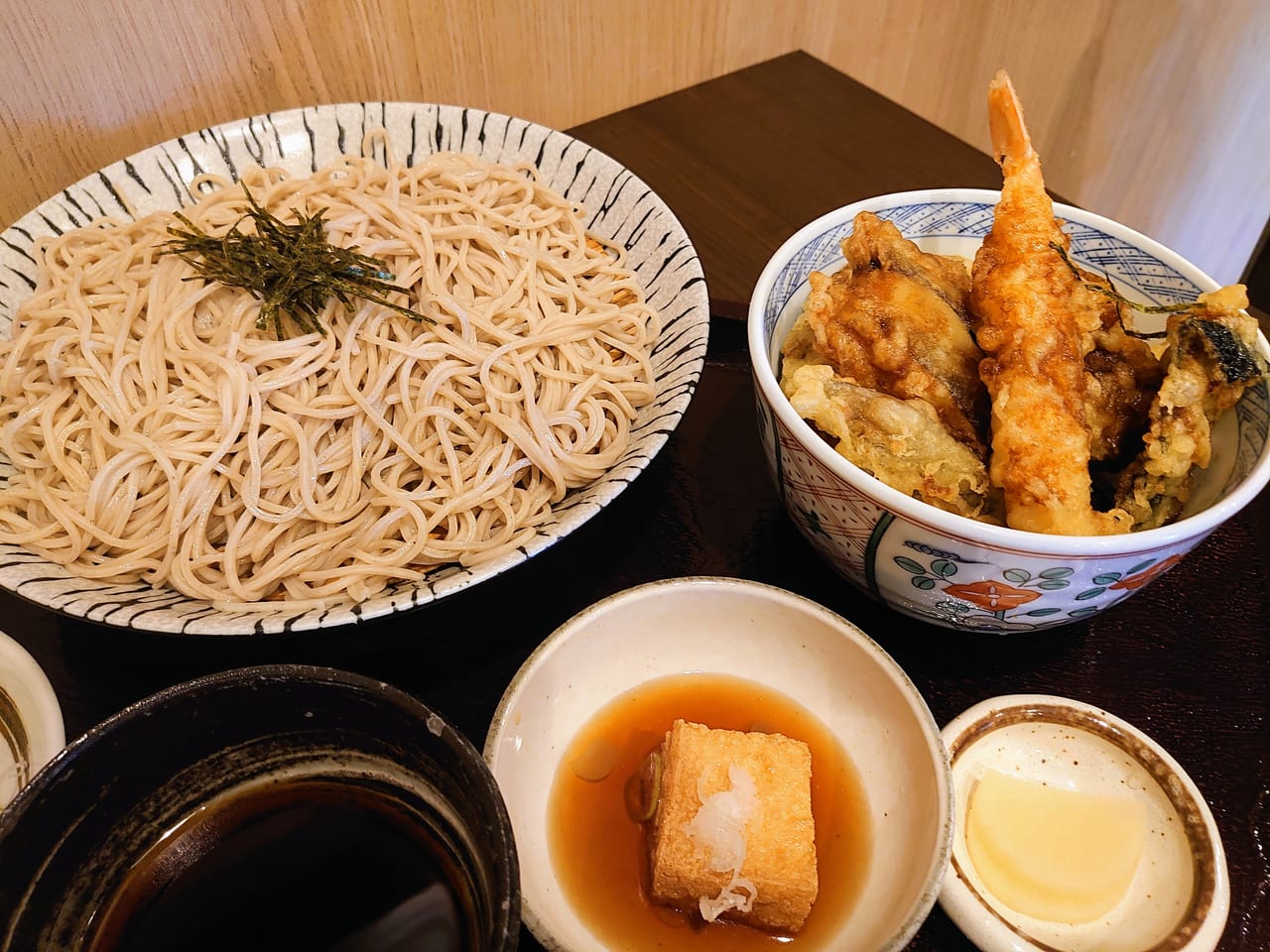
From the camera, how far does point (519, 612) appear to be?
1.36 m

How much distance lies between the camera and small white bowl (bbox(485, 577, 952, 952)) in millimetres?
1004

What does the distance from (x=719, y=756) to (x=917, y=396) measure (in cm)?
58

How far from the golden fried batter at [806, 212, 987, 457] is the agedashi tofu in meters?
0.54

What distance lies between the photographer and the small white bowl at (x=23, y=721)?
1.03 m

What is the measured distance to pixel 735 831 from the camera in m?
1.03

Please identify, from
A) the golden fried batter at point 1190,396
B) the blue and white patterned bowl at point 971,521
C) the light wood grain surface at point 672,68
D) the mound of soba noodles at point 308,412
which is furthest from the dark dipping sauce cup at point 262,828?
the light wood grain surface at point 672,68

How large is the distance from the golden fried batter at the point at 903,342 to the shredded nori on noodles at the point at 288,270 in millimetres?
744

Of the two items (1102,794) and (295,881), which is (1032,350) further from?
(295,881)

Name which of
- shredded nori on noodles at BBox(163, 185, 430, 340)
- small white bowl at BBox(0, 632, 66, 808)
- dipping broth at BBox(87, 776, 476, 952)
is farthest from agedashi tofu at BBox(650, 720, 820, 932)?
shredded nori on noodles at BBox(163, 185, 430, 340)

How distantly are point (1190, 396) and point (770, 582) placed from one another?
0.65 meters

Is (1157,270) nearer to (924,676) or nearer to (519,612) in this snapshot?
(924,676)

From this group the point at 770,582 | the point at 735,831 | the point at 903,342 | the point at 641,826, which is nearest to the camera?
the point at 735,831

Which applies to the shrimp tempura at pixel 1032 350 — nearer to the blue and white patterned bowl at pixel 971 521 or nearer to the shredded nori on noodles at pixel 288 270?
the blue and white patterned bowl at pixel 971 521

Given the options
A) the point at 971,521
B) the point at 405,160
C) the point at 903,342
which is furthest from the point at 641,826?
the point at 405,160
